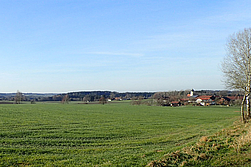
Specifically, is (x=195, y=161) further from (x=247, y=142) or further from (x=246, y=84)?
(x=246, y=84)

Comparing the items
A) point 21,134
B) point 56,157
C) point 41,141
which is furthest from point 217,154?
point 21,134

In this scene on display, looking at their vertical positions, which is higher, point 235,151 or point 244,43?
point 244,43

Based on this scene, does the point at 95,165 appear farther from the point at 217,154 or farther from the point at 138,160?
the point at 217,154

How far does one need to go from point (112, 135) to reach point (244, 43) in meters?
19.4

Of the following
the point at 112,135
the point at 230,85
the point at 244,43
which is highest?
the point at 244,43

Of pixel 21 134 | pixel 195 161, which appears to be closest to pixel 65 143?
pixel 21 134

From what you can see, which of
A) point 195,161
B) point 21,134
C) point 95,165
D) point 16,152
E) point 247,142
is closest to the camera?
point 195,161

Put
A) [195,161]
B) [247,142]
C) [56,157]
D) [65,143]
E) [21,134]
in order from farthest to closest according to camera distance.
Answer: [21,134] < [65,143] < [56,157] < [247,142] < [195,161]

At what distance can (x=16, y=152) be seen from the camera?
14.2 metres

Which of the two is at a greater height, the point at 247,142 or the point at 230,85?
the point at 230,85

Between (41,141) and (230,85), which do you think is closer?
(41,141)

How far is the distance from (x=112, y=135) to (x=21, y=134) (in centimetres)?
877

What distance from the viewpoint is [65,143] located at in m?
18.9

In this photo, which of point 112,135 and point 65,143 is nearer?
point 65,143
